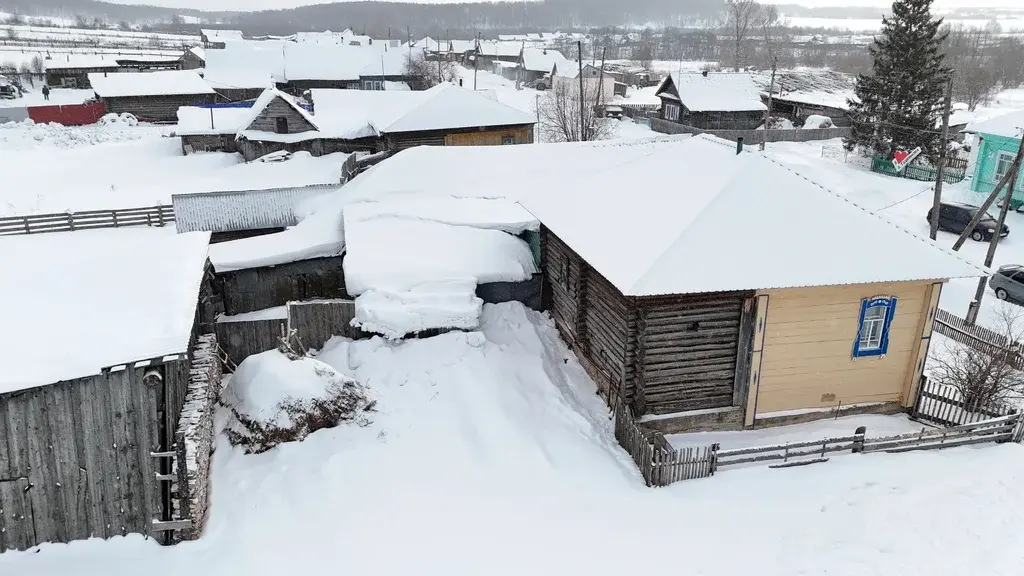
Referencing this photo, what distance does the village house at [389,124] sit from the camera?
34094 mm

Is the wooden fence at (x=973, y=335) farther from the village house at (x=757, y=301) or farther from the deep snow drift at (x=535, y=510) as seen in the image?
the deep snow drift at (x=535, y=510)

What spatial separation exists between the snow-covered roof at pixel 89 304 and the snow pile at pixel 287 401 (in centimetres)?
181

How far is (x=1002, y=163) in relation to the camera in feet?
105

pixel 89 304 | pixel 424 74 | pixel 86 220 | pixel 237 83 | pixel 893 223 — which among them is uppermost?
pixel 424 74

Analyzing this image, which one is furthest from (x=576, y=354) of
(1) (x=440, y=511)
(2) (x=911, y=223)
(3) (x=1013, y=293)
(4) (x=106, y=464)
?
(2) (x=911, y=223)

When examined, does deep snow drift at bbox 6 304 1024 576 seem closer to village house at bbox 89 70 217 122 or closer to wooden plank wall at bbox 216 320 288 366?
wooden plank wall at bbox 216 320 288 366

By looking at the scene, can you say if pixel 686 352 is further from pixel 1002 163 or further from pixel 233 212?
pixel 1002 163

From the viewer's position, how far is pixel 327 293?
1919 cm

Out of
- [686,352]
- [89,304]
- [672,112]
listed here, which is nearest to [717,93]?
[672,112]

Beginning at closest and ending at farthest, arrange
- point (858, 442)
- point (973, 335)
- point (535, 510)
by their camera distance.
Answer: point (535, 510)
point (858, 442)
point (973, 335)

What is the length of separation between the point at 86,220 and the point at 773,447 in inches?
1055

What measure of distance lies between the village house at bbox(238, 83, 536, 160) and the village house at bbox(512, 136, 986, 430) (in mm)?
20656

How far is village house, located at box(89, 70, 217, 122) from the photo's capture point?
5397 cm

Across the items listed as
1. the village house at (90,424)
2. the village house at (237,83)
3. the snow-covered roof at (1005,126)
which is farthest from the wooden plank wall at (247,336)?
the village house at (237,83)
